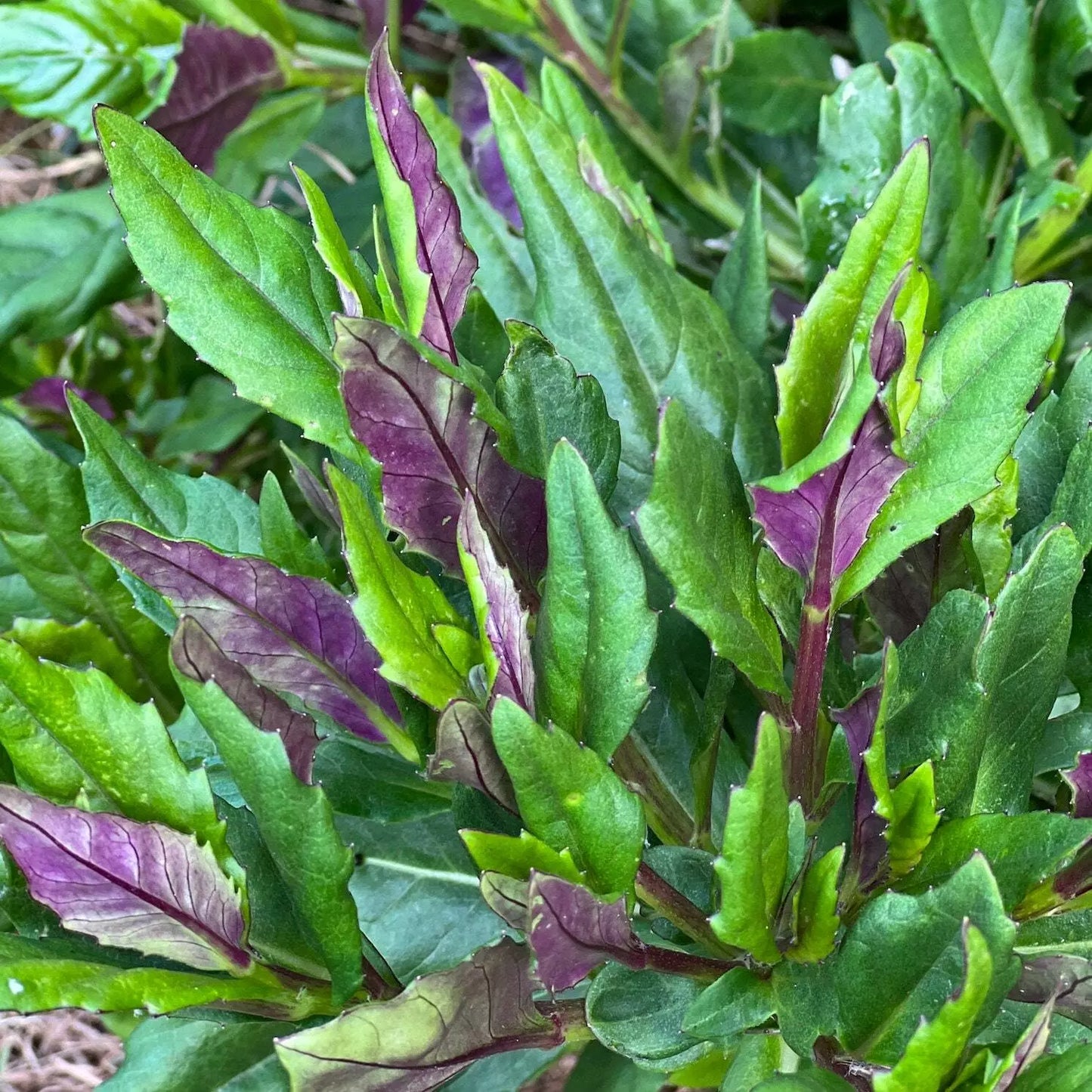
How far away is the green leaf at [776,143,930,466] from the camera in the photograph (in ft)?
1.41

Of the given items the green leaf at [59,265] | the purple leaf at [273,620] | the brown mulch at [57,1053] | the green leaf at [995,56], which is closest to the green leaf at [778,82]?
the green leaf at [995,56]

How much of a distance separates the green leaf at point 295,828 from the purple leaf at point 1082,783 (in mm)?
300

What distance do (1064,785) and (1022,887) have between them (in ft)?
0.72

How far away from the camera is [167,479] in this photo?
0.61 metres

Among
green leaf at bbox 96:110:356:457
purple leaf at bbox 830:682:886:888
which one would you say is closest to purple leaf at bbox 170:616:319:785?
green leaf at bbox 96:110:356:457

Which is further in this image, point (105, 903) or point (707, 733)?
point (707, 733)

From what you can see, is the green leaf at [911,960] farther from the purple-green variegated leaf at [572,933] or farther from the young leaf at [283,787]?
the young leaf at [283,787]

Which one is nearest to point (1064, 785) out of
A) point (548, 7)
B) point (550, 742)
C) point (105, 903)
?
point (550, 742)

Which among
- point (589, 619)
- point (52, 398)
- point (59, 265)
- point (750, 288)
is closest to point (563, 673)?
point (589, 619)

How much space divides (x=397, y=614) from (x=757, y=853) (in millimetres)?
162

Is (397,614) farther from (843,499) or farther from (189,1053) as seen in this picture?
(189,1053)

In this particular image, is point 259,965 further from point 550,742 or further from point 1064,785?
point 1064,785

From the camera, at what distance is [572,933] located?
16.0 inches

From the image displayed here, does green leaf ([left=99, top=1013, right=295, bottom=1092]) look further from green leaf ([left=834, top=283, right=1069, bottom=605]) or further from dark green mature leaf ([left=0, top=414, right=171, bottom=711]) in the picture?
green leaf ([left=834, top=283, right=1069, bottom=605])
